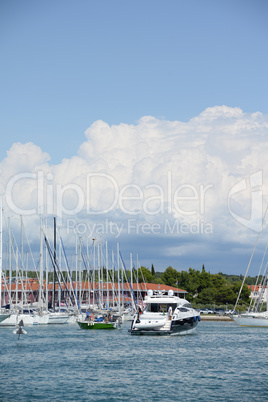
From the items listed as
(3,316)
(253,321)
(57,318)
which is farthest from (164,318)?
(3,316)

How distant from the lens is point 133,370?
38.8 meters

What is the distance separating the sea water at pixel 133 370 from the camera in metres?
30.5

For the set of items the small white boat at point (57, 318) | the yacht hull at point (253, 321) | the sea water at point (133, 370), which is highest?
the small white boat at point (57, 318)

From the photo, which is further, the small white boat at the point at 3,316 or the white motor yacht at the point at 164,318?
the small white boat at the point at 3,316

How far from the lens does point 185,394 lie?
30.5 meters

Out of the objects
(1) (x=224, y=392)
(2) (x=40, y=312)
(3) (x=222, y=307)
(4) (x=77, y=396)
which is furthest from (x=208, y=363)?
(3) (x=222, y=307)

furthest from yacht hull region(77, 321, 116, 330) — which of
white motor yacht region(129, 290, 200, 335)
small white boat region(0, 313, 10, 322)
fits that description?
small white boat region(0, 313, 10, 322)

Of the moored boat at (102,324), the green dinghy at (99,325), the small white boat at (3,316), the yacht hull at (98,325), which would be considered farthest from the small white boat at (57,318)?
the yacht hull at (98,325)

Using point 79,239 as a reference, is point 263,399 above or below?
below

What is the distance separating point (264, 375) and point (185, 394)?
8666 mm

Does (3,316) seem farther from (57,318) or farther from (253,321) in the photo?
(253,321)

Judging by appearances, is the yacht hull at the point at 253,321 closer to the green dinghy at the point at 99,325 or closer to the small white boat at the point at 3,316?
the green dinghy at the point at 99,325

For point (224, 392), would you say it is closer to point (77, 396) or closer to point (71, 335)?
point (77, 396)

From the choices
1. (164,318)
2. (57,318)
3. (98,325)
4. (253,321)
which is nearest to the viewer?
(164,318)
